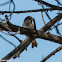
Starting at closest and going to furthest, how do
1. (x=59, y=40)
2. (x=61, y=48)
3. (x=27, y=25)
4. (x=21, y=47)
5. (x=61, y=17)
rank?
(x=21, y=47), (x=59, y=40), (x=61, y=17), (x=61, y=48), (x=27, y=25)

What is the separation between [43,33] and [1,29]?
1.90ft

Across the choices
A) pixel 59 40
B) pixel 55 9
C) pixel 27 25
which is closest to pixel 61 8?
pixel 55 9

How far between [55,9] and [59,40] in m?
0.52

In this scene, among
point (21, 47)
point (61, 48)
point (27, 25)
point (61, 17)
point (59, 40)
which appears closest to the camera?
point (21, 47)

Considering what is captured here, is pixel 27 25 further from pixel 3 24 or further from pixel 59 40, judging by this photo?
pixel 3 24

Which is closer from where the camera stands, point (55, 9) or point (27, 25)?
point (55, 9)

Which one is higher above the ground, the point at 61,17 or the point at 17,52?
the point at 61,17

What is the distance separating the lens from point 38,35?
7.54 feet

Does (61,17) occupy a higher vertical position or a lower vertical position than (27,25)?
higher

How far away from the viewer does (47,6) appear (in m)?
2.75

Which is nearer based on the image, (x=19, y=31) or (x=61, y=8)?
(x=19, y=31)

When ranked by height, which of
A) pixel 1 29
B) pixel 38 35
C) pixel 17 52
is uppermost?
pixel 1 29

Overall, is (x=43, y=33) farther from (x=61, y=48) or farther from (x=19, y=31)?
(x=61, y=48)

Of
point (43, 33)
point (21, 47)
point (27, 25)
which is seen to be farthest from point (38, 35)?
point (27, 25)
